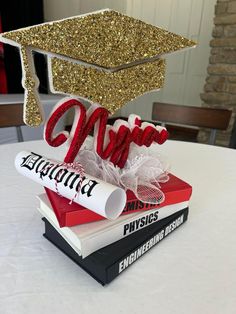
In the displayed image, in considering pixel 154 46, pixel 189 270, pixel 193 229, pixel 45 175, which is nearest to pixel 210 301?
pixel 189 270

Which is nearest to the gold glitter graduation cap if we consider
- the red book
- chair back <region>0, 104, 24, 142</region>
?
the red book

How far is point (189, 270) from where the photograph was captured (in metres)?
0.39

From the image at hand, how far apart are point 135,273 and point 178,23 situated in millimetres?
3465

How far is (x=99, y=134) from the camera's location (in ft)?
1.47

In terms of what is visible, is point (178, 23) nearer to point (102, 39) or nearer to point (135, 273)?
point (102, 39)

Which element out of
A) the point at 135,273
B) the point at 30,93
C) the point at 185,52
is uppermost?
the point at 185,52

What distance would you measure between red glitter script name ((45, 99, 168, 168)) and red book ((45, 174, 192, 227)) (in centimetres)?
7

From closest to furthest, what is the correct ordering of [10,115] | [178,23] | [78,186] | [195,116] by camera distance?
1. [78,186]
2. [10,115]
3. [195,116]
4. [178,23]

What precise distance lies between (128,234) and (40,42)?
1.06 feet

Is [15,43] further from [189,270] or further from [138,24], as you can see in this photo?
[189,270]

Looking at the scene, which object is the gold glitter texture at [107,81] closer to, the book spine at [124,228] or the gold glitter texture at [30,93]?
the gold glitter texture at [30,93]

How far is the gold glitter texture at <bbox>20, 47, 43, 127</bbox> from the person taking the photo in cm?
41

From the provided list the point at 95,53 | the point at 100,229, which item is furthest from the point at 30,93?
the point at 100,229

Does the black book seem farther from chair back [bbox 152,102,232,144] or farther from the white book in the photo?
chair back [bbox 152,102,232,144]
